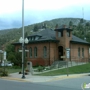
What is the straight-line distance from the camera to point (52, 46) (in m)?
45.7

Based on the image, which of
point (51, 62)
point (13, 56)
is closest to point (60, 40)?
point (51, 62)

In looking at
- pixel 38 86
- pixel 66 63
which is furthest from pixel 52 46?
pixel 38 86

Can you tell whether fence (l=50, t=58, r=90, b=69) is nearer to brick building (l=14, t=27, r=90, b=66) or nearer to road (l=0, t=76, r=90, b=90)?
brick building (l=14, t=27, r=90, b=66)

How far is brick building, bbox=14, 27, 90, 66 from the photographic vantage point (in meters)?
45.3

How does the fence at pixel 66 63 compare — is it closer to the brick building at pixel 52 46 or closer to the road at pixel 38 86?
the brick building at pixel 52 46

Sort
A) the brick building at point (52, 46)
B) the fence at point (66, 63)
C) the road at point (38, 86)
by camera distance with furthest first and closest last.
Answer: the brick building at point (52, 46)
the fence at point (66, 63)
the road at point (38, 86)

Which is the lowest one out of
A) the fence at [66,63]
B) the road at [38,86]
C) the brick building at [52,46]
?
the road at [38,86]

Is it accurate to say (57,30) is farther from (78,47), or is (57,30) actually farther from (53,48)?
(78,47)

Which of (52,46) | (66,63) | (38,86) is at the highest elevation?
(52,46)

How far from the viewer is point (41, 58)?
46625mm

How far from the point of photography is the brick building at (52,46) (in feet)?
149

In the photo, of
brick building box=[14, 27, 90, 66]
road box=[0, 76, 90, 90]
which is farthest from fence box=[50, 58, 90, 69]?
road box=[0, 76, 90, 90]

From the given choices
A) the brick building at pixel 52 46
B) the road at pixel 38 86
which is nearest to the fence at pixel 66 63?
the brick building at pixel 52 46

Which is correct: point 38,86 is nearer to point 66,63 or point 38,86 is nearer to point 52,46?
point 66,63
